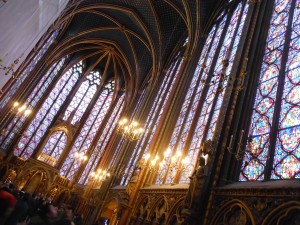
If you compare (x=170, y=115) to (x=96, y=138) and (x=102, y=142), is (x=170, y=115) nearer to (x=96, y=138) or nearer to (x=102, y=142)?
(x=102, y=142)

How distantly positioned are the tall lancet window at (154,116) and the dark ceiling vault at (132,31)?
1.04 meters

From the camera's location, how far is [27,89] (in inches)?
758

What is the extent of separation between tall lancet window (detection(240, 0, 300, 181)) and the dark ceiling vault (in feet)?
23.0

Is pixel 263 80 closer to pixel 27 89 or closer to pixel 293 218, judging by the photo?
pixel 293 218

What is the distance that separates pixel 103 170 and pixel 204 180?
12622mm

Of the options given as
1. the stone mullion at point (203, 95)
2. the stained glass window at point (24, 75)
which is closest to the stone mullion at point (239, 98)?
the stone mullion at point (203, 95)

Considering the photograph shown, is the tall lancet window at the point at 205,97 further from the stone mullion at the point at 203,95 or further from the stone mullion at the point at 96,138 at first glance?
the stone mullion at the point at 96,138

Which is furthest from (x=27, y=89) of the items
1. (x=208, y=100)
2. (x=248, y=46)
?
(x=248, y=46)

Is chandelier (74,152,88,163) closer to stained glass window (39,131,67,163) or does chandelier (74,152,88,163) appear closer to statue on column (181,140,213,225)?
stained glass window (39,131,67,163)

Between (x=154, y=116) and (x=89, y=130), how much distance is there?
36.6ft

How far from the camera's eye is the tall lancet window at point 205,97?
9781 millimetres

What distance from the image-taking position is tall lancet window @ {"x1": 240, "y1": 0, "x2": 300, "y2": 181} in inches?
248

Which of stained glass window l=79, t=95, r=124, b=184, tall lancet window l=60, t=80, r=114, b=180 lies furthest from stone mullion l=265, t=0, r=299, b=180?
tall lancet window l=60, t=80, r=114, b=180

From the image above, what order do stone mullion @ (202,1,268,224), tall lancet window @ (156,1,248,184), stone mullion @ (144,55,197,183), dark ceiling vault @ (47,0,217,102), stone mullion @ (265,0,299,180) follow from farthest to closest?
dark ceiling vault @ (47,0,217,102)
stone mullion @ (144,55,197,183)
tall lancet window @ (156,1,248,184)
stone mullion @ (202,1,268,224)
stone mullion @ (265,0,299,180)
